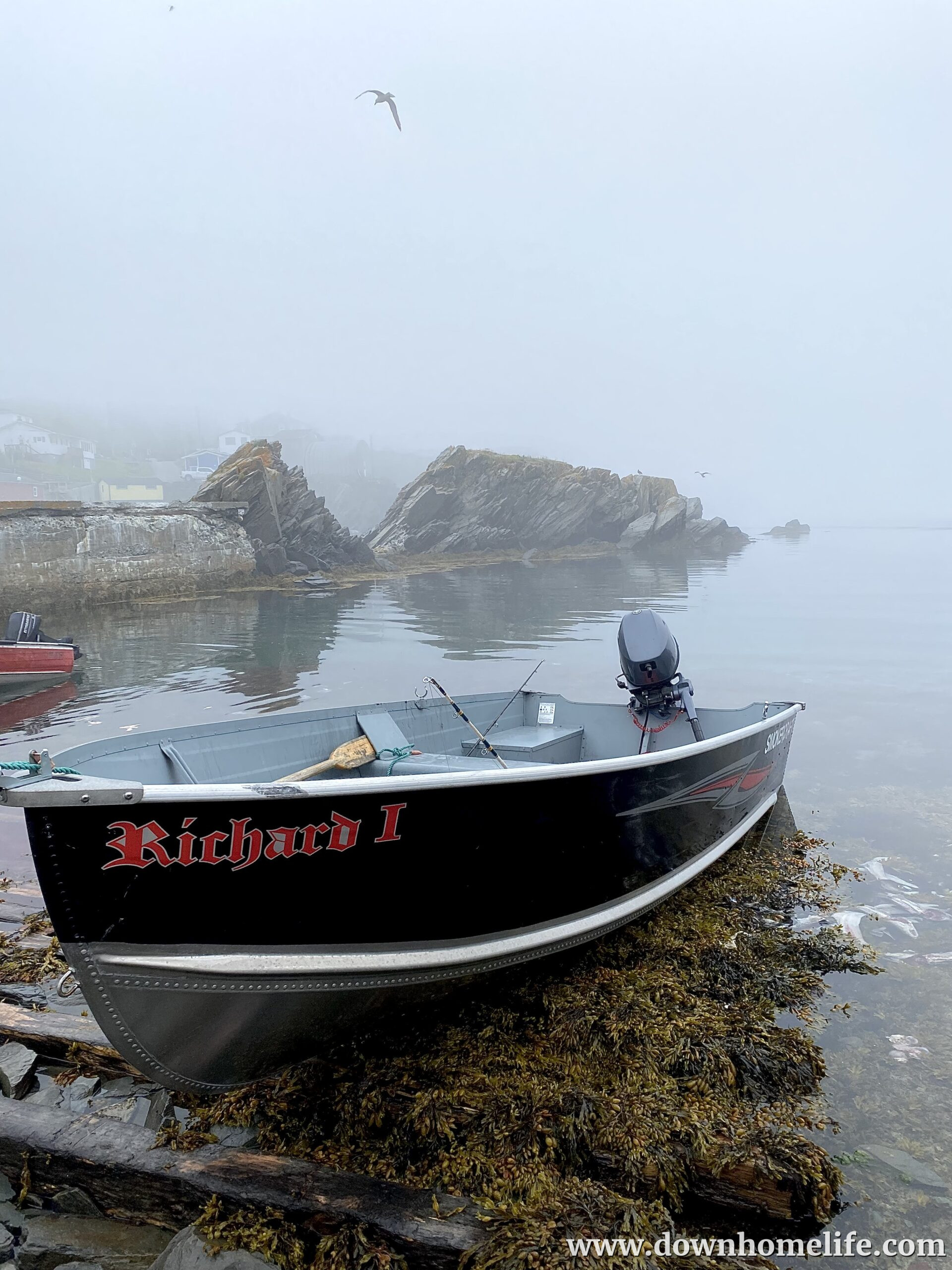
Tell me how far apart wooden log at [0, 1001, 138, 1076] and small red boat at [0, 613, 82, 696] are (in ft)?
49.7

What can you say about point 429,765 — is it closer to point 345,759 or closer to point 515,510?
point 345,759

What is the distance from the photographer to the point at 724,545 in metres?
105

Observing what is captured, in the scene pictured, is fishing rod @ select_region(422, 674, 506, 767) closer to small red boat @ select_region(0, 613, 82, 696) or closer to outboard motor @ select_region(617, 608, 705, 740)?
outboard motor @ select_region(617, 608, 705, 740)

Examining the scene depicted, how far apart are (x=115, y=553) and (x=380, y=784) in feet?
114

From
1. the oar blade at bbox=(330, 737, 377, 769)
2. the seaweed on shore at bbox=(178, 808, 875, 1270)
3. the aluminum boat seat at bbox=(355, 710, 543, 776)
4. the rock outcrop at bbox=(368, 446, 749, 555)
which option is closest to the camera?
the seaweed on shore at bbox=(178, 808, 875, 1270)

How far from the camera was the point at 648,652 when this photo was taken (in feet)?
26.4

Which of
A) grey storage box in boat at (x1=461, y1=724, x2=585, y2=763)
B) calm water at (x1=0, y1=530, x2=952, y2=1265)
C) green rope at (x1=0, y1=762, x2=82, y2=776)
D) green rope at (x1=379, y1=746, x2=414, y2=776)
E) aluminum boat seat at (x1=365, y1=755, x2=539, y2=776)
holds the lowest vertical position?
calm water at (x1=0, y1=530, x2=952, y2=1265)

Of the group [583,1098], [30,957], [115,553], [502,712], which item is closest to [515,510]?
[115,553]

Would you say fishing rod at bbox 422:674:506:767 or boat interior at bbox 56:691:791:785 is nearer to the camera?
boat interior at bbox 56:691:791:785

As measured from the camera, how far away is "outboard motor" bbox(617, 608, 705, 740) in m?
8.04

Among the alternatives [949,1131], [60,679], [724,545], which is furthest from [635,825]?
[724,545]

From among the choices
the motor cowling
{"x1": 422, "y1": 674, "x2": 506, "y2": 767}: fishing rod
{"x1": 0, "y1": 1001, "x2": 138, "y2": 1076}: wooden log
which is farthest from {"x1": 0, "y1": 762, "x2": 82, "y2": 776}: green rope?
the motor cowling

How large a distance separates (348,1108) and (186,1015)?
1.07 metres

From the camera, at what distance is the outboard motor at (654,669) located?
8039mm
